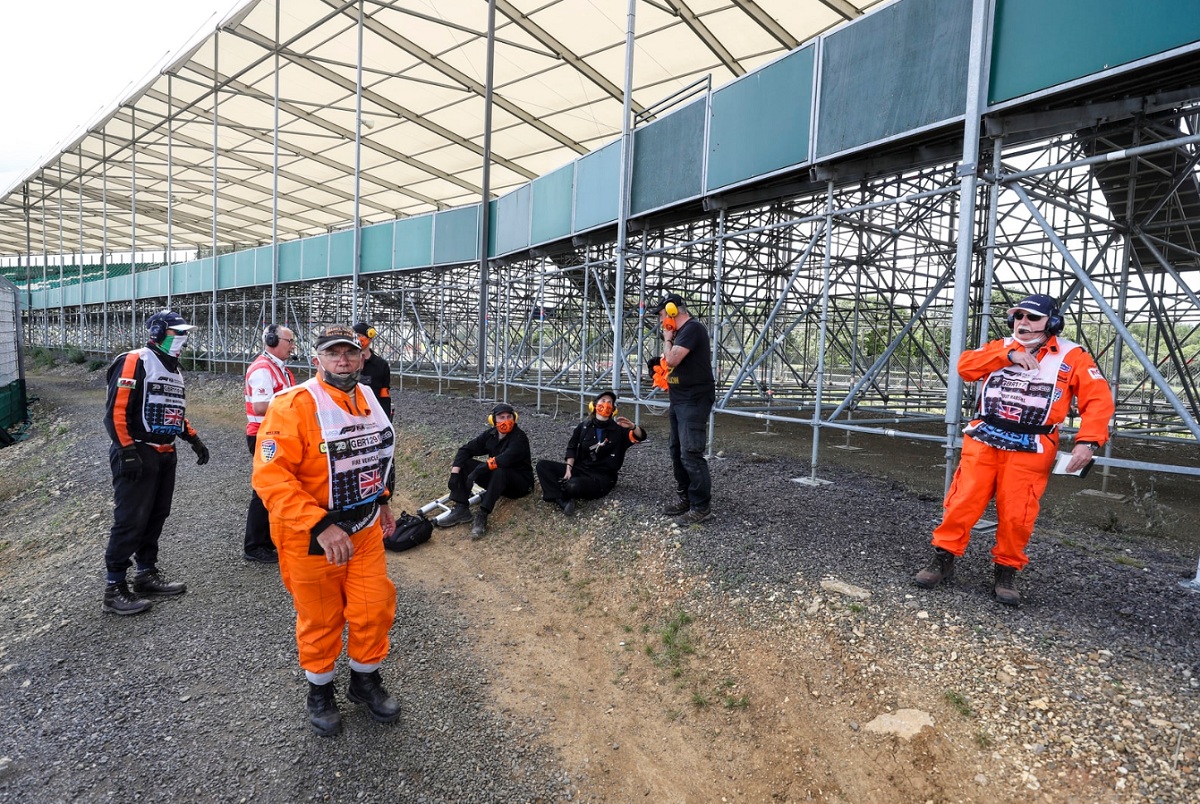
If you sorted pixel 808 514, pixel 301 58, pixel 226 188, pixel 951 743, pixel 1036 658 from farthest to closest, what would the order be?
1. pixel 226 188
2. pixel 301 58
3. pixel 808 514
4. pixel 1036 658
5. pixel 951 743

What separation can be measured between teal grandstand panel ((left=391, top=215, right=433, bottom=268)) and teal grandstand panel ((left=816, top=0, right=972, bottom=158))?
11.1 metres

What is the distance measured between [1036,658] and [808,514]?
7.80 ft

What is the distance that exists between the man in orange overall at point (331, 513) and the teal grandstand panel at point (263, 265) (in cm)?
2148

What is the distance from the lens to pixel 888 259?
11.3 meters

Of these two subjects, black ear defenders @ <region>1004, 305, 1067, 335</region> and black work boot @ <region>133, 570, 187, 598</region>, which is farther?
black work boot @ <region>133, 570, 187, 598</region>

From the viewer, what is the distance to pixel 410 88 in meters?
17.5

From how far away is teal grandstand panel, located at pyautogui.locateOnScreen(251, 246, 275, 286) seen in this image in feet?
69.9

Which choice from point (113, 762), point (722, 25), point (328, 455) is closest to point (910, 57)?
point (328, 455)

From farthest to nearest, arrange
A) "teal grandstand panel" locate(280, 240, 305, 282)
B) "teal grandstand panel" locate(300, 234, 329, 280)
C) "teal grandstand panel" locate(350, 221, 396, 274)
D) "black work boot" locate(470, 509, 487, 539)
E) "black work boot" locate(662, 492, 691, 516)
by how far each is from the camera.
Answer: "teal grandstand panel" locate(280, 240, 305, 282) → "teal grandstand panel" locate(300, 234, 329, 280) → "teal grandstand panel" locate(350, 221, 396, 274) → "black work boot" locate(470, 509, 487, 539) → "black work boot" locate(662, 492, 691, 516)

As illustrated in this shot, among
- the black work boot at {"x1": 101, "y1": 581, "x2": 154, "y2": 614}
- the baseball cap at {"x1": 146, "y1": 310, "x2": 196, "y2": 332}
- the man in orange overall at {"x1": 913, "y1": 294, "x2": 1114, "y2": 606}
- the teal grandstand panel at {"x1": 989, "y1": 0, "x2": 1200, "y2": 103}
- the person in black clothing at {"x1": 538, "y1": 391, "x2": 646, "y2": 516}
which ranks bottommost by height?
the black work boot at {"x1": 101, "y1": 581, "x2": 154, "y2": 614}

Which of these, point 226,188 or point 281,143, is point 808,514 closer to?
point 281,143

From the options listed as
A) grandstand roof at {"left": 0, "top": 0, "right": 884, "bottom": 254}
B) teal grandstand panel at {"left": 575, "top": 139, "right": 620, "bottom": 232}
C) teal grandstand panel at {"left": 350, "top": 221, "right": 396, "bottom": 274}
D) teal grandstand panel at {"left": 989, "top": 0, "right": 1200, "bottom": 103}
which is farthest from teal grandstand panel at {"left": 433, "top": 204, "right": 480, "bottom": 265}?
teal grandstand panel at {"left": 989, "top": 0, "right": 1200, "bottom": 103}

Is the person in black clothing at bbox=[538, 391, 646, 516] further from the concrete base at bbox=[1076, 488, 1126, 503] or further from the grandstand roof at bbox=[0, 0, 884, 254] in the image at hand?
the grandstand roof at bbox=[0, 0, 884, 254]

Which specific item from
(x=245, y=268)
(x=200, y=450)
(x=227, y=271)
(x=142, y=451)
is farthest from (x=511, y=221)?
(x=227, y=271)
